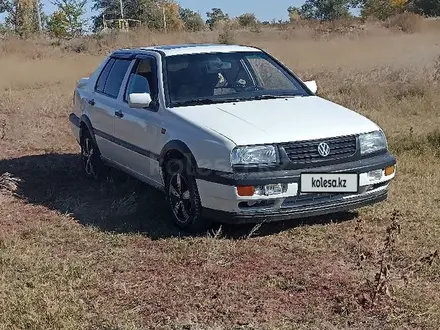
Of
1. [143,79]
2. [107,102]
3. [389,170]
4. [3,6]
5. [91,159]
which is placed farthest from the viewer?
[3,6]

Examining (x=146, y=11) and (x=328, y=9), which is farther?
(x=328, y=9)

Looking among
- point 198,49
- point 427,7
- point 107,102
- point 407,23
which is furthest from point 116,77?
point 427,7

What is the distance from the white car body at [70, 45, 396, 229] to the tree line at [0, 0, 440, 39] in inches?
1259

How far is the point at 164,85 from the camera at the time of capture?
5.95 meters

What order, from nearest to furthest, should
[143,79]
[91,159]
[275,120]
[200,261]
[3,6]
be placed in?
1. [200,261]
2. [275,120]
3. [143,79]
4. [91,159]
5. [3,6]

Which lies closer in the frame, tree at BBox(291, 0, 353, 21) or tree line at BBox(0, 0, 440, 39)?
tree line at BBox(0, 0, 440, 39)

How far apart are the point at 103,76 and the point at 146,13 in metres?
50.8

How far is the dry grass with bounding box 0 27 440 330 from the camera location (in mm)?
3855

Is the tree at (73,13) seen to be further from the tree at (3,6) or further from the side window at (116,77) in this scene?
the side window at (116,77)

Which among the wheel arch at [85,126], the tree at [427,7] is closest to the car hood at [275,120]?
the wheel arch at [85,126]

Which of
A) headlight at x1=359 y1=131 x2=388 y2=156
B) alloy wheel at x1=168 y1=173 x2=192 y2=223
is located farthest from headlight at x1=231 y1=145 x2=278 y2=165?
headlight at x1=359 y1=131 x2=388 y2=156

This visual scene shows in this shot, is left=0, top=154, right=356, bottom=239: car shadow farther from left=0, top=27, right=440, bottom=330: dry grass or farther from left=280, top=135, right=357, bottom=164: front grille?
left=280, top=135, right=357, bottom=164: front grille

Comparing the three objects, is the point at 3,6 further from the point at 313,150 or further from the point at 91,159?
the point at 313,150

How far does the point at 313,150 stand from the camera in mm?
5004
